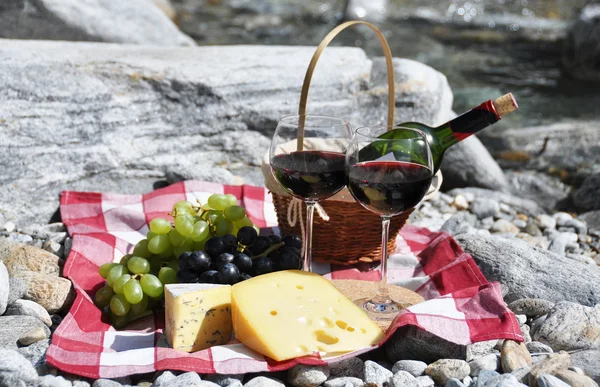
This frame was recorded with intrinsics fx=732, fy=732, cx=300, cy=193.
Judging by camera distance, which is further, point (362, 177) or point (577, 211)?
point (577, 211)

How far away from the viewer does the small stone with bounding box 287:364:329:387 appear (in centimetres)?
208

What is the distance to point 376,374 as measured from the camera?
2.11 m

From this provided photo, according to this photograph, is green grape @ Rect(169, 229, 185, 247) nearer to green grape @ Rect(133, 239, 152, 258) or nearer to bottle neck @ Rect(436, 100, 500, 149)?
green grape @ Rect(133, 239, 152, 258)

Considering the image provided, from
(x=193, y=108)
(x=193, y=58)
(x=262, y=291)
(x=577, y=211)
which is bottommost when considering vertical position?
(x=577, y=211)

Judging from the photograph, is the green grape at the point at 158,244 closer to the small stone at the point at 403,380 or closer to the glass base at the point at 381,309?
the glass base at the point at 381,309

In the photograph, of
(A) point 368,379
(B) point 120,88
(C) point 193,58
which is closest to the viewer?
(A) point 368,379

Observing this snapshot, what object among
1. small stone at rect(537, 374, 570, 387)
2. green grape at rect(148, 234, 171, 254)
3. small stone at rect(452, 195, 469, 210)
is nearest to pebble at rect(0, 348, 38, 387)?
green grape at rect(148, 234, 171, 254)

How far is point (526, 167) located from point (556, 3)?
738cm

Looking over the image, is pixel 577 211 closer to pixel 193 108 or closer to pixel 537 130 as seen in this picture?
pixel 537 130

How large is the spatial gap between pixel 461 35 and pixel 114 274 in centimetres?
778

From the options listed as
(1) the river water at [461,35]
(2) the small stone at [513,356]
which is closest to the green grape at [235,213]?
(2) the small stone at [513,356]

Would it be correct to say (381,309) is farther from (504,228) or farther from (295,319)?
(504,228)

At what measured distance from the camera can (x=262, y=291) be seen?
7.31 ft

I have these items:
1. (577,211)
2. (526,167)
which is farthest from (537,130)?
(577,211)
